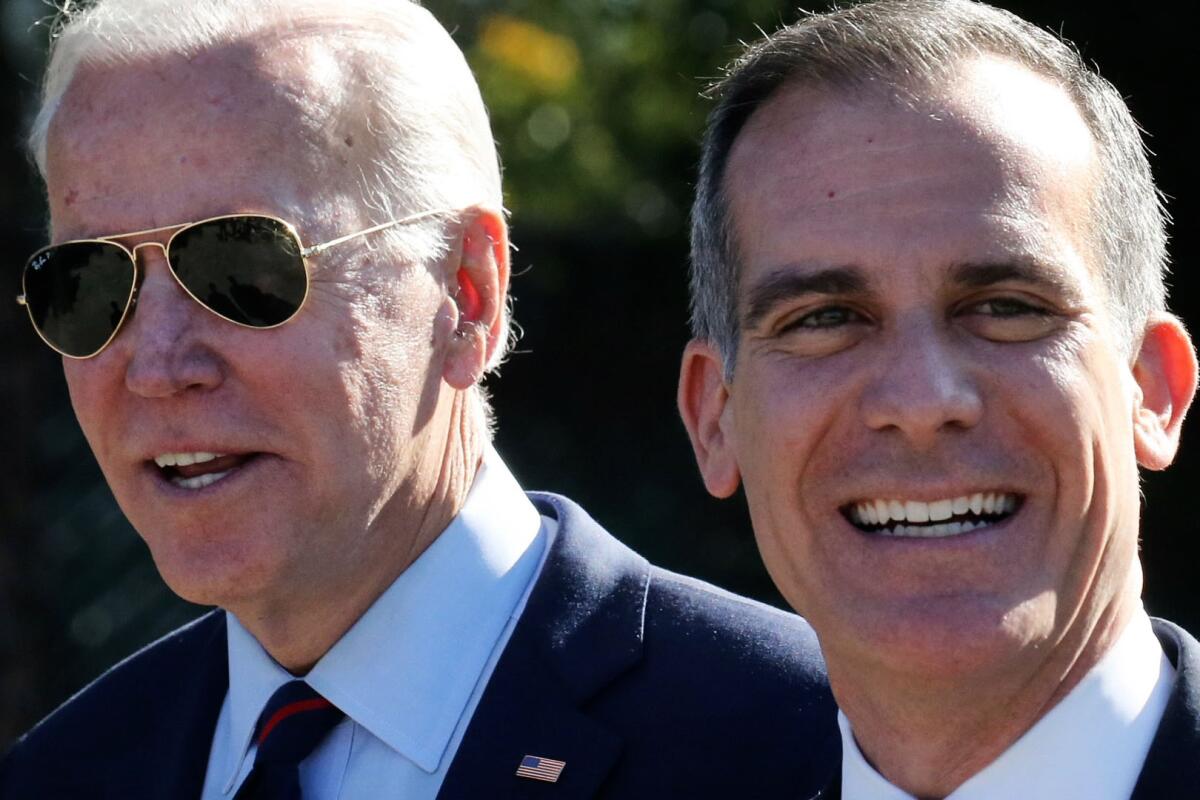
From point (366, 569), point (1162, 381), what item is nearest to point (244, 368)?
point (366, 569)

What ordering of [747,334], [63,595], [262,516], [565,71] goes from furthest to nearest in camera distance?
[565,71] < [63,595] < [262,516] < [747,334]

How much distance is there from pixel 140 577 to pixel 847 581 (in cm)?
520

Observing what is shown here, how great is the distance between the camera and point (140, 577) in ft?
23.5

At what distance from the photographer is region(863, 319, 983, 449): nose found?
235cm

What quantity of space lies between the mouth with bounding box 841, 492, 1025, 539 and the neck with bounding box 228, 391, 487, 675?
1032 millimetres

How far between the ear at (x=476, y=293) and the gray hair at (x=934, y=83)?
0.65m

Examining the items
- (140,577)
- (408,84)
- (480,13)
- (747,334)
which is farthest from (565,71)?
(747,334)

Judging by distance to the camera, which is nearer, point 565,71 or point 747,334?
point 747,334

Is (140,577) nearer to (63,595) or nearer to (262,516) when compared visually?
(63,595)

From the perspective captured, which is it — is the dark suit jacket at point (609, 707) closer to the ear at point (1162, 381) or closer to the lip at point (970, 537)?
the lip at point (970, 537)

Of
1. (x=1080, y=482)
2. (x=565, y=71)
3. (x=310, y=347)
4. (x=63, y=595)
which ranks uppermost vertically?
(x=1080, y=482)

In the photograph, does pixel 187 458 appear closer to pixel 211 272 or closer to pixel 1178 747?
pixel 211 272

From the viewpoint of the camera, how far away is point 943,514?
2.43m

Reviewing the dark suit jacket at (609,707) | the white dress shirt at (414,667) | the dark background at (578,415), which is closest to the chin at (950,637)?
the dark suit jacket at (609,707)
